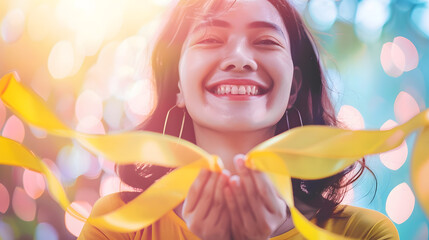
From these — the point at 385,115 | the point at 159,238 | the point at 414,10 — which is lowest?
the point at 159,238

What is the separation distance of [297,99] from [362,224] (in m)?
0.20

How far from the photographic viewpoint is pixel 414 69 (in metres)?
0.97

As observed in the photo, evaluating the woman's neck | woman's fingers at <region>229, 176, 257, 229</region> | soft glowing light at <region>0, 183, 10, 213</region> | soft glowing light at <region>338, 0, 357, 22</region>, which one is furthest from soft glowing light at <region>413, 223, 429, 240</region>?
soft glowing light at <region>0, 183, 10, 213</region>

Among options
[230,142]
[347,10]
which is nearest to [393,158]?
[347,10]

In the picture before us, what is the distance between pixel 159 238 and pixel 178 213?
0.14 ft

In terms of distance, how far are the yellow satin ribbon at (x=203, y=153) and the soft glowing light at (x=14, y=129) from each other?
636 millimetres

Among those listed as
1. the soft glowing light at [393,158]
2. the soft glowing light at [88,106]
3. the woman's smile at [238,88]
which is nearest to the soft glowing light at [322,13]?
the soft glowing light at [393,158]

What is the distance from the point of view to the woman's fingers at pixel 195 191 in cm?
40

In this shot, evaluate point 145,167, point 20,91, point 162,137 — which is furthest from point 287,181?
point 145,167

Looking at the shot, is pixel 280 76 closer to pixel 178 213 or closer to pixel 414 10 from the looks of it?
pixel 178 213

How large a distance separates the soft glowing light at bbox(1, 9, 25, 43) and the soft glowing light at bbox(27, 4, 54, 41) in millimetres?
18

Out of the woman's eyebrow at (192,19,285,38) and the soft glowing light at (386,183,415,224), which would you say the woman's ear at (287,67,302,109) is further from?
the soft glowing light at (386,183,415,224)

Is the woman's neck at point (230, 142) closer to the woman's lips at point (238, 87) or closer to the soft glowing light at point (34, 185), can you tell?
the woman's lips at point (238, 87)

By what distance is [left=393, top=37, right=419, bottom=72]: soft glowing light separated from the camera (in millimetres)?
965
